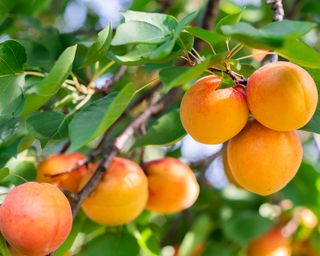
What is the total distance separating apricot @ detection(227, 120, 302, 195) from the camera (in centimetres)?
85

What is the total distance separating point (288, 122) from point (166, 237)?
1.10 metres

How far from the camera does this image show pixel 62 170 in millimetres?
1236

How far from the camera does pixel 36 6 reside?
148 centimetres

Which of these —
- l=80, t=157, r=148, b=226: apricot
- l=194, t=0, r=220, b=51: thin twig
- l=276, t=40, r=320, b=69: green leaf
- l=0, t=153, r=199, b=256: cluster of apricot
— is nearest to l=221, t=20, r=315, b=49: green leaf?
l=276, t=40, r=320, b=69: green leaf

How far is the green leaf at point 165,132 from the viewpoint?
111 centimetres

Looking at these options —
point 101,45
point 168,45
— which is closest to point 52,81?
point 101,45

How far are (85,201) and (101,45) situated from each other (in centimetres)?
35

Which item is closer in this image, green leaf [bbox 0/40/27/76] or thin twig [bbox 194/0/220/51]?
green leaf [bbox 0/40/27/76]

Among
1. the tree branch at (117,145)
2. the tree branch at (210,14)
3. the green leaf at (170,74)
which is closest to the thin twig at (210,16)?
the tree branch at (210,14)

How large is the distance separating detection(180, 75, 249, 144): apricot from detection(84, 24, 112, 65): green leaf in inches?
6.1

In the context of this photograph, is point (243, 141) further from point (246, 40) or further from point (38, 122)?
point (38, 122)

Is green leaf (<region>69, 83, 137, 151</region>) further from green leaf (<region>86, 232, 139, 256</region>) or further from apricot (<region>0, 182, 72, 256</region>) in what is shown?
green leaf (<region>86, 232, 139, 256</region>)

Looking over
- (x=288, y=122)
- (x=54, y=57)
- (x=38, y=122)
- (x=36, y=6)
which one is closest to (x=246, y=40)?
(x=288, y=122)

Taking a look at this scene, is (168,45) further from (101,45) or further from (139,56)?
(101,45)
